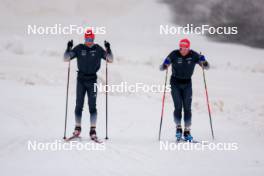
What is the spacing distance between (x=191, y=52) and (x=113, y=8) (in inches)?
1125

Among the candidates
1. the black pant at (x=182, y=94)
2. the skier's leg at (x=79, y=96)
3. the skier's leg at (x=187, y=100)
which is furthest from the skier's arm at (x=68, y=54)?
the skier's leg at (x=187, y=100)

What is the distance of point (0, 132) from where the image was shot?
354 inches

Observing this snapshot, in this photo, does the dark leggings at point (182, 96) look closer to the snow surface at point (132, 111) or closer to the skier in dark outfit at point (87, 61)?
the snow surface at point (132, 111)

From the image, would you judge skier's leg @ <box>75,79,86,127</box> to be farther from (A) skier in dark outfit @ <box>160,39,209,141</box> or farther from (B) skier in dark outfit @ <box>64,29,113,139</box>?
(A) skier in dark outfit @ <box>160,39,209,141</box>

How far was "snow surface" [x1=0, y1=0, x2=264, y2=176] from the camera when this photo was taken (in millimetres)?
6840

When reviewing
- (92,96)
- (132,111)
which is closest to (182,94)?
(92,96)

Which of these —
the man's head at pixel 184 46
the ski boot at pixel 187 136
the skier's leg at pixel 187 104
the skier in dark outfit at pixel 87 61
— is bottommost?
the ski boot at pixel 187 136

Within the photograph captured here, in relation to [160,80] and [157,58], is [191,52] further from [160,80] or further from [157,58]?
[157,58]

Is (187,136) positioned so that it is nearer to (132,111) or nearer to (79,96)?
(79,96)

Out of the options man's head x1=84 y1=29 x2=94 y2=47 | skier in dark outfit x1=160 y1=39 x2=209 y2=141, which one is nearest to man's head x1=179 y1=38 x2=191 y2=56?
skier in dark outfit x1=160 y1=39 x2=209 y2=141

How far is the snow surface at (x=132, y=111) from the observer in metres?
6.84

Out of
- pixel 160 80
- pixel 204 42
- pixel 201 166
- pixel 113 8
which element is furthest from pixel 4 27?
pixel 201 166

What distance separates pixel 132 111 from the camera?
1252 cm

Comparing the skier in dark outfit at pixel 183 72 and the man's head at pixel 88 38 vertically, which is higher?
the man's head at pixel 88 38
